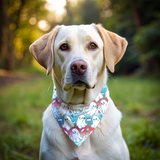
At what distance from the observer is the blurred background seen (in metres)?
3.15

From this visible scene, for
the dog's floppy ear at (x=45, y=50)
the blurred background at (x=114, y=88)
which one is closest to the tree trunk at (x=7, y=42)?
the blurred background at (x=114, y=88)

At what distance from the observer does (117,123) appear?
2074 millimetres

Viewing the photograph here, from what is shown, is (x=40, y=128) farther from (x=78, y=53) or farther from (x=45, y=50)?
(x=78, y=53)

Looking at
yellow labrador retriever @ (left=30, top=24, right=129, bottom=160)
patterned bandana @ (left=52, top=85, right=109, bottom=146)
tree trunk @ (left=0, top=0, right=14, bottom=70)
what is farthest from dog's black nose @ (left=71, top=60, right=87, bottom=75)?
tree trunk @ (left=0, top=0, right=14, bottom=70)

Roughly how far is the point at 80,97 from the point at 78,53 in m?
0.58

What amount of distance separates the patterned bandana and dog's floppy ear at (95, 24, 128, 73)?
48 centimetres

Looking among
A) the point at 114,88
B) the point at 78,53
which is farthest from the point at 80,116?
the point at 114,88

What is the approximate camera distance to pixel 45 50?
2.10 metres

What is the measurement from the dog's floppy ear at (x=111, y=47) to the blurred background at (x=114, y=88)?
0.87 m

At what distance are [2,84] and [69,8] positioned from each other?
13.1 metres

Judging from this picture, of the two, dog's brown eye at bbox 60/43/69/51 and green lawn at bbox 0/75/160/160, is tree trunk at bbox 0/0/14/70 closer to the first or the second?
green lawn at bbox 0/75/160/160

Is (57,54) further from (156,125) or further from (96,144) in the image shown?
(156,125)

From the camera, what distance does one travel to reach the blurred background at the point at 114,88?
315 centimetres

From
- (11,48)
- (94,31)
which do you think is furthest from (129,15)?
(94,31)
